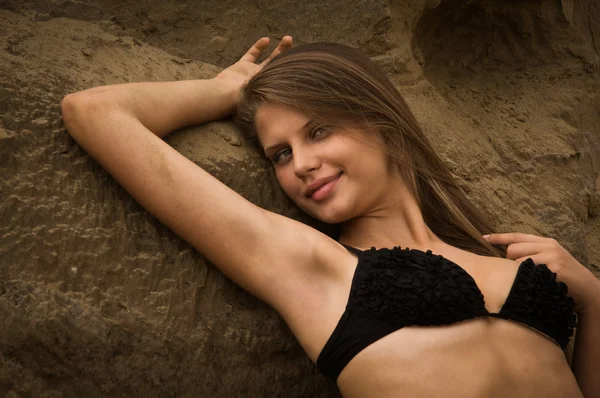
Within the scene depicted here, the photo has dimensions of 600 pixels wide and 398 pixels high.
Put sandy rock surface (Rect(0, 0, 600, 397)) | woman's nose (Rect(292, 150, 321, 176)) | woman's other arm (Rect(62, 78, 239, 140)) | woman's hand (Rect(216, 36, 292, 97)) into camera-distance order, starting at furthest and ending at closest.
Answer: woman's hand (Rect(216, 36, 292, 97))
woman's nose (Rect(292, 150, 321, 176))
woman's other arm (Rect(62, 78, 239, 140))
sandy rock surface (Rect(0, 0, 600, 397))

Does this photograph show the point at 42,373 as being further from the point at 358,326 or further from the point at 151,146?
the point at 358,326

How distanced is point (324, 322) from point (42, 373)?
2.22 ft

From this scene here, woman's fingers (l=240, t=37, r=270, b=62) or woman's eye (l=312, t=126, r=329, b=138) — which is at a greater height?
woman's fingers (l=240, t=37, r=270, b=62)

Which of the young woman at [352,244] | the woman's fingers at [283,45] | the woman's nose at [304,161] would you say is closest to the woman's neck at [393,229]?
the young woman at [352,244]

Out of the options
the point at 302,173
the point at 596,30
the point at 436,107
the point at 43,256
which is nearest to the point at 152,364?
the point at 43,256

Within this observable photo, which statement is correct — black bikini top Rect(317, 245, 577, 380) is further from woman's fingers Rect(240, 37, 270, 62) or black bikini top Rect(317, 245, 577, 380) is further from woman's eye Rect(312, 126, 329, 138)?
woman's fingers Rect(240, 37, 270, 62)

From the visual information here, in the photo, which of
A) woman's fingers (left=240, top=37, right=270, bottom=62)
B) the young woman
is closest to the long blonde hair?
the young woman

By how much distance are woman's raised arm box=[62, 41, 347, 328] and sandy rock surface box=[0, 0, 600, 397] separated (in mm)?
78

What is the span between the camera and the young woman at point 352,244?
154 centimetres

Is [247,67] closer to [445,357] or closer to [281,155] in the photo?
[281,155]

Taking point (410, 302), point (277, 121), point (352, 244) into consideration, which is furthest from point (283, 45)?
point (410, 302)

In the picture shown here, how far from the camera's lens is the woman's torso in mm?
1493

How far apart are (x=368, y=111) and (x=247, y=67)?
Result: 487 millimetres

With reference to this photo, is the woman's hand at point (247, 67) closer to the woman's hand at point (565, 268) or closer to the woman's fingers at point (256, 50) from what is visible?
the woman's fingers at point (256, 50)
